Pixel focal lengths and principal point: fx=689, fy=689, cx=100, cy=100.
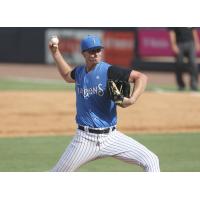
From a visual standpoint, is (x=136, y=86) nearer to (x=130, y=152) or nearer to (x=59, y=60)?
(x=130, y=152)

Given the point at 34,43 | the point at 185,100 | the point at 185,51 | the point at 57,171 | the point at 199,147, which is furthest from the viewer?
the point at 34,43

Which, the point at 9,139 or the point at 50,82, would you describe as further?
the point at 50,82

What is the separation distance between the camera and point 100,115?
21.6 ft

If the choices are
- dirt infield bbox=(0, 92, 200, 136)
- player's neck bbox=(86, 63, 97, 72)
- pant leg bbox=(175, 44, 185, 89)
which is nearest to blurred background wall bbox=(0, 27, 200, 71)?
pant leg bbox=(175, 44, 185, 89)

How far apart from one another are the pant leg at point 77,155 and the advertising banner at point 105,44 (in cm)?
1720

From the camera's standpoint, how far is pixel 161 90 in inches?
674

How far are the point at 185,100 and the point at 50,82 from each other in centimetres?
587

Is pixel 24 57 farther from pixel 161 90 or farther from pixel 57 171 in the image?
pixel 57 171

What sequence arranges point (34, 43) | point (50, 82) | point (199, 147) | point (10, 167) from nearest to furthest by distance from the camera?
point (10, 167), point (199, 147), point (50, 82), point (34, 43)

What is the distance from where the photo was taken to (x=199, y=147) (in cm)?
1033

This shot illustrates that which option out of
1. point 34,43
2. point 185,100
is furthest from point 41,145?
point 34,43

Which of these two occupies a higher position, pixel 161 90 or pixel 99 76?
pixel 99 76

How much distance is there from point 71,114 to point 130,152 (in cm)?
691

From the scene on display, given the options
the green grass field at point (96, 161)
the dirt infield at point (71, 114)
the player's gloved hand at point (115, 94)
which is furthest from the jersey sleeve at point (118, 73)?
the dirt infield at point (71, 114)
